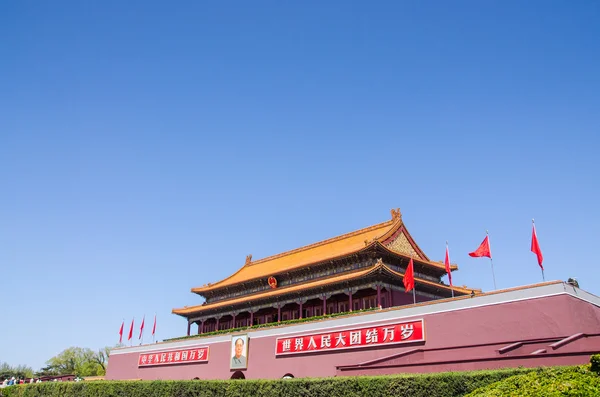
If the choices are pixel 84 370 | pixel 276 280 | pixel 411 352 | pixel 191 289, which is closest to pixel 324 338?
pixel 411 352

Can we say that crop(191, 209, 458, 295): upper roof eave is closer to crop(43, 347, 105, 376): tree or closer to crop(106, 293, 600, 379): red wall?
crop(106, 293, 600, 379): red wall

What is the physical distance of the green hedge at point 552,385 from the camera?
24.2 feet

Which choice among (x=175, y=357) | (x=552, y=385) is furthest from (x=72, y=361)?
(x=552, y=385)

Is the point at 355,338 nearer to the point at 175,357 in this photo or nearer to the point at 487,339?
the point at 487,339

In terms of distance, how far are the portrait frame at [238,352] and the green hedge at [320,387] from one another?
17.0ft

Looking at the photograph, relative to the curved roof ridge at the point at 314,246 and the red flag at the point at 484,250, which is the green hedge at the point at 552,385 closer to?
the red flag at the point at 484,250

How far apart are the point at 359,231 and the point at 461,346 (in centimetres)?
1546

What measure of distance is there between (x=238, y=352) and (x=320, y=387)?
12.1 meters

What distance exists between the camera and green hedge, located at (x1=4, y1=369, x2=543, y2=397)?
10992 millimetres

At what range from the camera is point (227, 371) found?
25.8m

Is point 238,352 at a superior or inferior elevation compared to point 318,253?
inferior

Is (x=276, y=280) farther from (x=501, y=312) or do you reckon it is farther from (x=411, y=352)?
(x=501, y=312)

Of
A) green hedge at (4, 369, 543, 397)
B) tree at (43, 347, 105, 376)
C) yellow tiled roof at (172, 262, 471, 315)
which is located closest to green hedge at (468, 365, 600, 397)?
green hedge at (4, 369, 543, 397)

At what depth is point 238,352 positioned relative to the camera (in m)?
25.1
